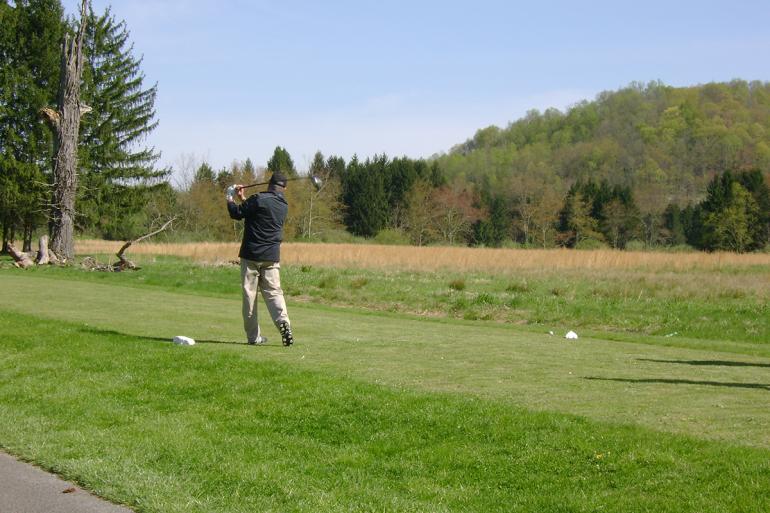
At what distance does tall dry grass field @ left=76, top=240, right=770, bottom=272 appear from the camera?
4175 cm

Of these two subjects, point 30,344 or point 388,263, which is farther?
point 388,263

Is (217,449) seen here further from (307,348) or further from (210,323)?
(210,323)

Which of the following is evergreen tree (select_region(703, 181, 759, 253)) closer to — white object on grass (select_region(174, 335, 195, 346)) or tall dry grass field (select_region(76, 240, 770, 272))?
tall dry grass field (select_region(76, 240, 770, 272))

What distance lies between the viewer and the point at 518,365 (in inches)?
415

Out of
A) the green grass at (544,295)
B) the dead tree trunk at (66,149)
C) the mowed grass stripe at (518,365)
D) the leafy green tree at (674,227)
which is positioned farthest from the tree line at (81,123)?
the leafy green tree at (674,227)

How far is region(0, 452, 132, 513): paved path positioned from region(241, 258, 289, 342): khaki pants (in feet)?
16.7

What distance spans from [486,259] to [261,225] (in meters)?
34.0

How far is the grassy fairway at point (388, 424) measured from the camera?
237 inches

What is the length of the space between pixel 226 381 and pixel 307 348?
2.48 meters

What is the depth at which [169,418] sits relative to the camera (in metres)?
8.56

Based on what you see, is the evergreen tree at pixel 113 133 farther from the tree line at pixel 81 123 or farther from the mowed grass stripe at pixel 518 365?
the mowed grass stripe at pixel 518 365

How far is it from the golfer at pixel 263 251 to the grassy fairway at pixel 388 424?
1.55 ft

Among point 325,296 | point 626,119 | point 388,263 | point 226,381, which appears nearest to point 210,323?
point 226,381

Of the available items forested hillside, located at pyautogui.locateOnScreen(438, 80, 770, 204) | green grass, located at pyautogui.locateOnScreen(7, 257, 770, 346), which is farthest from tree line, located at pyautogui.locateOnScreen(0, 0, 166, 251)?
forested hillside, located at pyautogui.locateOnScreen(438, 80, 770, 204)
